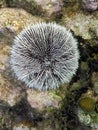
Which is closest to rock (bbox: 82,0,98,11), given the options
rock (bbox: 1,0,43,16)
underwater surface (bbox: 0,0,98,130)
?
underwater surface (bbox: 0,0,98,130)

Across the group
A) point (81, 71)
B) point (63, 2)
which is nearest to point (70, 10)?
point (63, 2)

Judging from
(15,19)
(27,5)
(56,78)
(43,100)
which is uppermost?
(27,5)

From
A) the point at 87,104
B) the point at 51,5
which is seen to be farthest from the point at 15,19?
the point at 87,104

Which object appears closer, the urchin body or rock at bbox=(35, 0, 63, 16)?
the urchin body

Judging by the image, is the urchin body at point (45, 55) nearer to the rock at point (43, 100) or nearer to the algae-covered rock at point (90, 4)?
the rock at point (43, 100)

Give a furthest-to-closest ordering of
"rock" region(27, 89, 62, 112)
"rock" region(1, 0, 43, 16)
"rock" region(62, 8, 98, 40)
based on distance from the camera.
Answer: "rock" region(1, 0, 43, 16) < "rock" region(62, 8, 98, 40) < "rock" region(27, 89, 62, 112)

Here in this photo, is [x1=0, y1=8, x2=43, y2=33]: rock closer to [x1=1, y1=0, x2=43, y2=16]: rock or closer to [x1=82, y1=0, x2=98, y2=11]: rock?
[x1=1, y1=0, x2=43, y2=16]: rock

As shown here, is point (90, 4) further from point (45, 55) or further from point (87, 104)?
point (87, 104)
